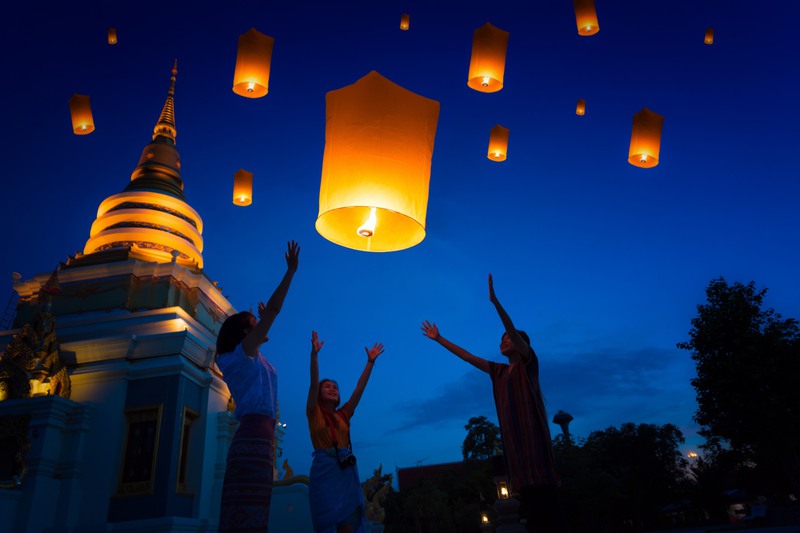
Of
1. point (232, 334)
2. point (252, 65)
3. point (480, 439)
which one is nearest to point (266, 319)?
point (232, 334)

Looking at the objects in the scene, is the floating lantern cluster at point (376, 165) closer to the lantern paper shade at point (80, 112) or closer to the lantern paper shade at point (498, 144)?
the lantern paper shade at point (498, 144)

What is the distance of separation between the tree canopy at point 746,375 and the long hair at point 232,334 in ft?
57.3

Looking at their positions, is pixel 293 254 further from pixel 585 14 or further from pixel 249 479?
→ pixel 585 14

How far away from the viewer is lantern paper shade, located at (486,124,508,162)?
6.62 m

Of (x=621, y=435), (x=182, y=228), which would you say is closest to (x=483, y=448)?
(x=621, y=435)

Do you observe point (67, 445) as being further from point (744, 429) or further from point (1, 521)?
point (744, 429)

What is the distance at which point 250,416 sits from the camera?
3.09 m

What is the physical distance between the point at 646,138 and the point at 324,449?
4.19 meters

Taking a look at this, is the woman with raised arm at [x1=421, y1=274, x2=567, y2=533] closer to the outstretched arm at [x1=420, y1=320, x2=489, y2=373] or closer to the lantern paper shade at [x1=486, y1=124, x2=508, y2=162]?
the outstretched arm at [x1=420, y1=320, x2=489, y2=373]

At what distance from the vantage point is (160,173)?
811 inches

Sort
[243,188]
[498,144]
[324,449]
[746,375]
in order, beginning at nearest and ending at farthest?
[324,449], [498,144], [243,188], [746,375]

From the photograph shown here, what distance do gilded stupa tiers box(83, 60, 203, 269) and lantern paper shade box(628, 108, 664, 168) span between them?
557 inches

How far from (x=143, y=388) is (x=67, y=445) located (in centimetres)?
204

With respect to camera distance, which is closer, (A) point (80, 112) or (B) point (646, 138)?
(B) point (646, 138)
